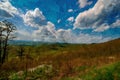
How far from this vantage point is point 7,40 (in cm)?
6794

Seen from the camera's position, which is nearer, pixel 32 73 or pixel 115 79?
pixel 115 79

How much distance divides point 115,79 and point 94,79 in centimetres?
119

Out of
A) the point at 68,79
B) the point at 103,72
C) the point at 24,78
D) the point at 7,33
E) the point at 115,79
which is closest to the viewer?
the point at 115,79

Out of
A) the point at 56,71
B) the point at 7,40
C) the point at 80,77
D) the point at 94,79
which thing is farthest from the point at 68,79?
the point at 7,40

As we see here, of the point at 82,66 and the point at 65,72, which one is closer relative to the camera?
the point at 65,72

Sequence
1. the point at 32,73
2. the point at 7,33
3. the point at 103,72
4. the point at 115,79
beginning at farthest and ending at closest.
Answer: the point at 7,33, the point at 32,73, the point at 103,72, the point at 115,79

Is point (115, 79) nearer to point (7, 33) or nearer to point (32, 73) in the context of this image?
point (32, 73)

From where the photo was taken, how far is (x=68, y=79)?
13539 mm

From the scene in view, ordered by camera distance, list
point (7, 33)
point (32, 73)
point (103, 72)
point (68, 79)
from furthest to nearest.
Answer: point (7, 33)
point (32, 73)
point (68, 79)
point (103, 72)

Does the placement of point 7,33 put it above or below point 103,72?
above

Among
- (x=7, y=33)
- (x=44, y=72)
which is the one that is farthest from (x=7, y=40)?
(x=44, y=72)

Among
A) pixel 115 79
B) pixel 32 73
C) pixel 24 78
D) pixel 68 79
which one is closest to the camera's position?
pixel 115 79

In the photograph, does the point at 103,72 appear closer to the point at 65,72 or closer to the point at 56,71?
the point at 65,72

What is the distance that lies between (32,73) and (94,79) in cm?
641
